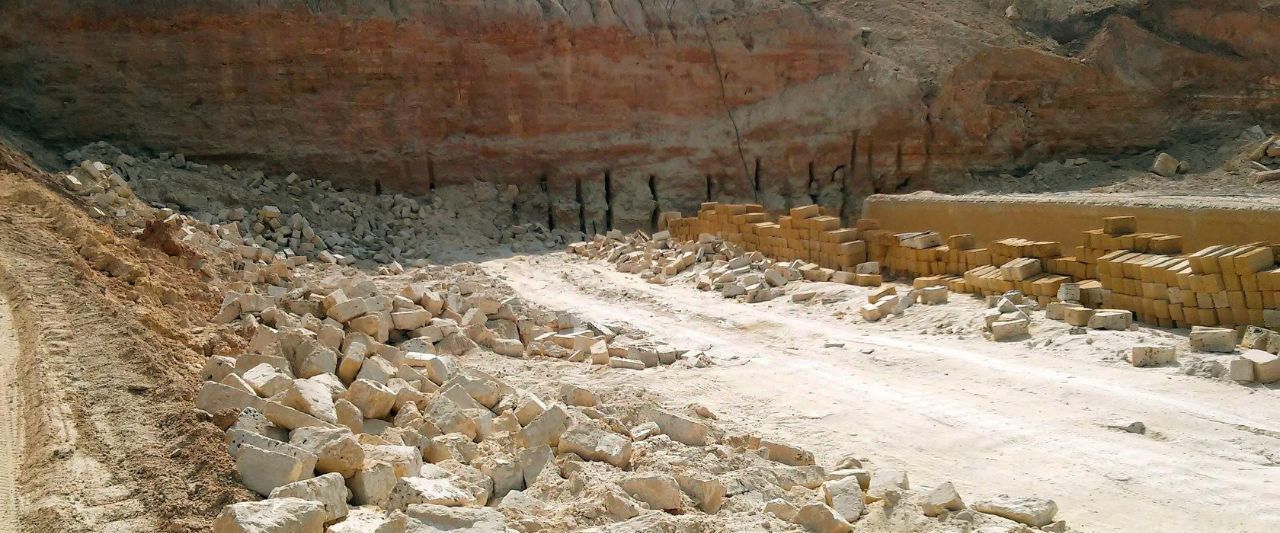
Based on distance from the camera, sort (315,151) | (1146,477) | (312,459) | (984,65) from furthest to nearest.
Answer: (984,65)
(315,151)
(1146,477)
(312,459)

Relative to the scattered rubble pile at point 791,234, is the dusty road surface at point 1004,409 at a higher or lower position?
lower

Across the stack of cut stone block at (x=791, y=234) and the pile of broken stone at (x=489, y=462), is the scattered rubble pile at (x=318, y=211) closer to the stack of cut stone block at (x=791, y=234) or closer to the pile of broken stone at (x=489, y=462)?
the stack of cut stone block at (x=791, y=234)

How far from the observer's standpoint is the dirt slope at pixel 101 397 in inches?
158

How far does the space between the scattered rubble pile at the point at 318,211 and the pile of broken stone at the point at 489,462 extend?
726 centimetres

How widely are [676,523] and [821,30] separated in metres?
17.9

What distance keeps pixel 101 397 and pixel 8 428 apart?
43 centimetres

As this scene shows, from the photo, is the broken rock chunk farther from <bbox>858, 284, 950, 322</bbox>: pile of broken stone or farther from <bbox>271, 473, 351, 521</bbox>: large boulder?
<bbox>858, 284, 950, 322</bbox>: pile of broken stone

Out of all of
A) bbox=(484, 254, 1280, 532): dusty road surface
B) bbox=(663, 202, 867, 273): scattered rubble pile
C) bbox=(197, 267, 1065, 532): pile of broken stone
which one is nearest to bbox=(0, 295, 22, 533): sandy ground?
bbox=(197, 267, 1065, 532): pile of broken stone

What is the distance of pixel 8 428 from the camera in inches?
176

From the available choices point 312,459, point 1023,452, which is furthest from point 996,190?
point 312,459

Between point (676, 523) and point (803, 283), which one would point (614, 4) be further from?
point (676, 523)

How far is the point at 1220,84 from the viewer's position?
22.0m

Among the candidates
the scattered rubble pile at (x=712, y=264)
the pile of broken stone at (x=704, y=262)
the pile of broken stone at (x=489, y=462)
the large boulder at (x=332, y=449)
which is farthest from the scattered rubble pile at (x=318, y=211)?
the large boulder at (x=332, y=449)

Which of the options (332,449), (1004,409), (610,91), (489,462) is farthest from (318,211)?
(332,449)
